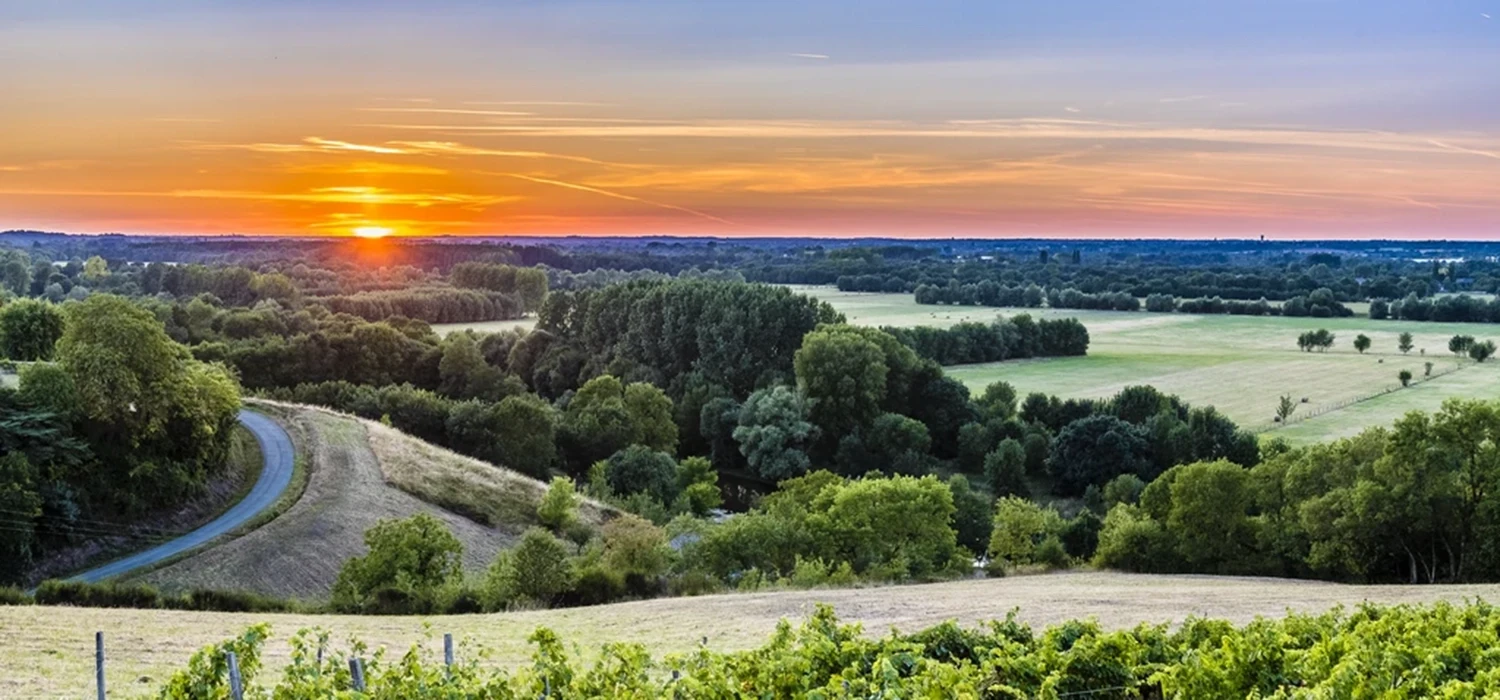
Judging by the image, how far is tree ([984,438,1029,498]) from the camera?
3238 inches

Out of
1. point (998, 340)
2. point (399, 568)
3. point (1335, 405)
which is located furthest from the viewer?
point (998, 340)

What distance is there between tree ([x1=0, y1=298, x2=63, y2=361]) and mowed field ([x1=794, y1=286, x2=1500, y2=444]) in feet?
244

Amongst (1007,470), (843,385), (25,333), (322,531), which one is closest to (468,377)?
(843,385)

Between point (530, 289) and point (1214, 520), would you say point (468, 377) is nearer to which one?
point (1214, 520)

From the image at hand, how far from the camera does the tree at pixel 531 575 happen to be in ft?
130

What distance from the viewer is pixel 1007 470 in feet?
270

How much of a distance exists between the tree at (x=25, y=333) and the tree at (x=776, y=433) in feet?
153

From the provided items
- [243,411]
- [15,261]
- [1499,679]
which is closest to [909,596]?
[1499,679]

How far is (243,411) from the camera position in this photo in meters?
66.3

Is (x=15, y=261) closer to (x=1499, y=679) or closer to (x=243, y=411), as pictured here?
(x=243, y=411)

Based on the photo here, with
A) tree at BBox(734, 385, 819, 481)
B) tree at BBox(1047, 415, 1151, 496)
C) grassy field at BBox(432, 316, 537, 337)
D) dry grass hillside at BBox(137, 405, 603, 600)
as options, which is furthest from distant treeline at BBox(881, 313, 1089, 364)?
dry grass hillside at BBox(137, 405, 603, 600)

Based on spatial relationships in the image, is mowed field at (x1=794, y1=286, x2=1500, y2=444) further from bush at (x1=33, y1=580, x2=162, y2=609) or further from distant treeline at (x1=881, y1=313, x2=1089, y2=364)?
bush at (x1=33, y1=580, x2=162, y2=609)

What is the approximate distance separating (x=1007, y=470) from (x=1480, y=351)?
68676 mm

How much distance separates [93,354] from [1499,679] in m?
50.0
